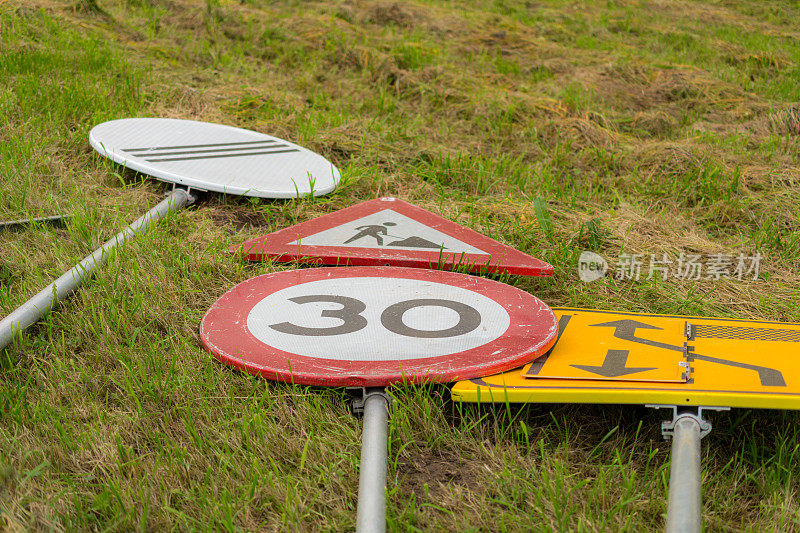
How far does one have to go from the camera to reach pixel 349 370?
5.65ft

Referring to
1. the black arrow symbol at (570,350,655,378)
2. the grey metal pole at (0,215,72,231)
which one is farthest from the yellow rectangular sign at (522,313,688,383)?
the grey metal pole at (0,215,72,231)

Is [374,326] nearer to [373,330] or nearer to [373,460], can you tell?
[373,330]

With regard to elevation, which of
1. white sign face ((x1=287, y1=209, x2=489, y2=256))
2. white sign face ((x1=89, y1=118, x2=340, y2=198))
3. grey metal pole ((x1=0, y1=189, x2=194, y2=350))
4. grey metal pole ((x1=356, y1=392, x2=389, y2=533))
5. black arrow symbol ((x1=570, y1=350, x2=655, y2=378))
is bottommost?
grey metal pole ((x1=356, y1=392, x2=389, y2=533))

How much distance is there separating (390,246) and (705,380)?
1.21m

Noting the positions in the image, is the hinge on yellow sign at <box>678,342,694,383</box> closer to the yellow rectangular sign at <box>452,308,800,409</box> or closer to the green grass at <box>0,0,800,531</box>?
the yellow rectangular sign at <box>452,308,800,409</box>

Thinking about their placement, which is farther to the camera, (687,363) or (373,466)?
(687,363)

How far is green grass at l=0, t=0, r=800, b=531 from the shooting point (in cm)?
147

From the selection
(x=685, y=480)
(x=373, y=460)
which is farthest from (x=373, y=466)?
A: (x=685, y=480)

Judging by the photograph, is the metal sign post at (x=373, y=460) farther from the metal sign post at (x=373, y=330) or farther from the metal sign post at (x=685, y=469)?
the metal sign post at (x=685, y=469)

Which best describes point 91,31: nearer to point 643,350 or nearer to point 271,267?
point 271,267

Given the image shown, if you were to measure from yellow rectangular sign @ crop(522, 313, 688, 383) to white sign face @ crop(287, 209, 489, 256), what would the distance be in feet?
1.82

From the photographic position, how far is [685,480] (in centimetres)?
139

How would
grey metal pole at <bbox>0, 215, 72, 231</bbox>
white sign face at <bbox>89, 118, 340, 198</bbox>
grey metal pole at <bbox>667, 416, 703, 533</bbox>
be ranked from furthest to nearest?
white sign face at <bbox>89, 118, 340, 198</bbox>, grey metal pole at <bbox>0, 215, 72, 231</bbox>, grey metal pole at <bbox>667, 416, 703, 533</bbox>

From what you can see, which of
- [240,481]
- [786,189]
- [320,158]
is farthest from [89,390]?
[786,189]
